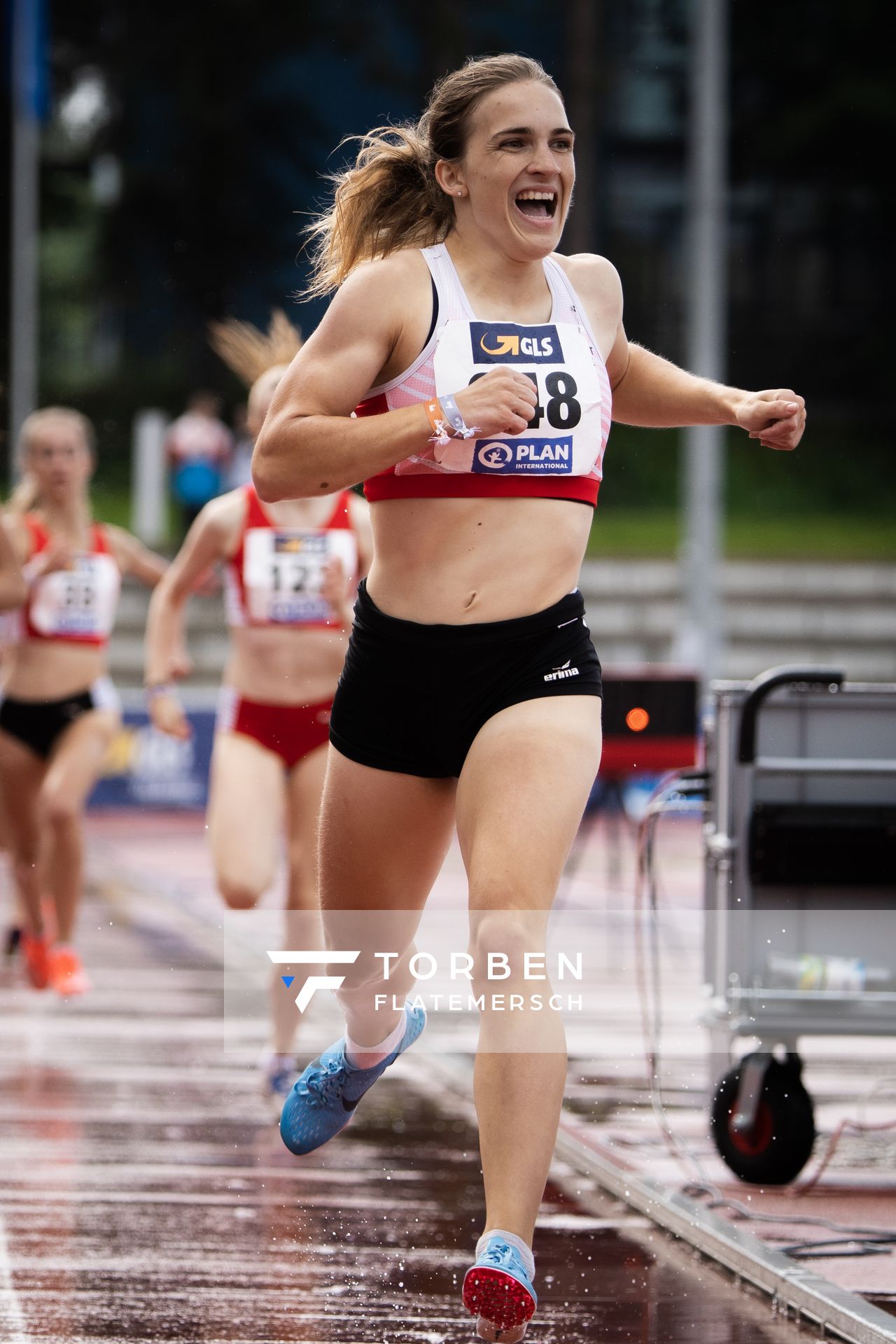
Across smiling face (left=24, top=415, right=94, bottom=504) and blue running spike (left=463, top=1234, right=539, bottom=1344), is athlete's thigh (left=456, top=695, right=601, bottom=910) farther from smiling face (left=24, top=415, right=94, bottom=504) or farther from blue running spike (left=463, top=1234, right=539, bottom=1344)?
smiling face (left=24, top=415, right=94, bottom=504)

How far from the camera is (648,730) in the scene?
9.21 m

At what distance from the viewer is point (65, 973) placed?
9.05 m

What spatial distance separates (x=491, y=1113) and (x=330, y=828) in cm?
75

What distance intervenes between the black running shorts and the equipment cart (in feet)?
5.83

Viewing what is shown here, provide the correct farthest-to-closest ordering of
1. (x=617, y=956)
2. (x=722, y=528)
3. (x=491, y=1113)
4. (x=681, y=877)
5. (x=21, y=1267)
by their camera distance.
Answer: (x=722, y=528) → (x=681, y=877) → (x=617, y=956) → (x=21, y=1267) → (x=491, y=1113)

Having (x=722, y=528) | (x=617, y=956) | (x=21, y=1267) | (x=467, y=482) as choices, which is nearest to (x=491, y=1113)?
(x=467, y=482)

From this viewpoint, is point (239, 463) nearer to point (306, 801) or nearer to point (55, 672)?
point (55, 672)

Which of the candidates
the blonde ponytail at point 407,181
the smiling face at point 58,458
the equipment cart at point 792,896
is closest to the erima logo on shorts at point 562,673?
the blonde ponytail at point 407,181

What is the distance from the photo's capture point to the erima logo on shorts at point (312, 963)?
4.50 metres

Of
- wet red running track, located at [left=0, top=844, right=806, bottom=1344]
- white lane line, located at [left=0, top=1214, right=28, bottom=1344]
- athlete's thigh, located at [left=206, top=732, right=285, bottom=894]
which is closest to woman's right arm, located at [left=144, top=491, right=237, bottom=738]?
athlete's thigh, located at [left=206, top=732, right=285, bottom=894]

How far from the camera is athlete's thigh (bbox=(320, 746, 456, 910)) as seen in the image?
166 inches

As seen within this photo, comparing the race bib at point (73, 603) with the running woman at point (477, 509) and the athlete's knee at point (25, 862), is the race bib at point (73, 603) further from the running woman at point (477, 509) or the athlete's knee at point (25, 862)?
A: the running woman at point (477, 509)

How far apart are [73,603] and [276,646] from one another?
8.11ft

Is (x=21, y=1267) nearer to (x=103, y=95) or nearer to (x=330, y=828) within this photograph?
(x=330, y=828)
